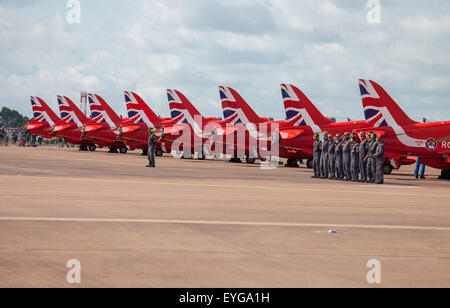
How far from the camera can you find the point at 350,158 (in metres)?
28.8

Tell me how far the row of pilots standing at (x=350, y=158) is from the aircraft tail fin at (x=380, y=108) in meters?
2.34

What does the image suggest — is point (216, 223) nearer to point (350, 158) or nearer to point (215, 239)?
point (215, 239)

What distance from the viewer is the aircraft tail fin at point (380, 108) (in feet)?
109

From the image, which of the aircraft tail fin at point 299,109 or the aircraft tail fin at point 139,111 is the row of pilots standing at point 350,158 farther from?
the aircraft tail fin at point 139,111

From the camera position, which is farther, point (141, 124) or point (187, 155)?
point (141, 124)

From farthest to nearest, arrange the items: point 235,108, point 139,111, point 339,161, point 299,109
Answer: point 139,111 → point 235,108 → point 299,109 → point 339,161

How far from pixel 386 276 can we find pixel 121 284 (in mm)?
2977

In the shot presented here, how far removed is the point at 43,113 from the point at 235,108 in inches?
1145

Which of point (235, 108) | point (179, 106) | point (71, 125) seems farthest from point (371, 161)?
point (71, 125)

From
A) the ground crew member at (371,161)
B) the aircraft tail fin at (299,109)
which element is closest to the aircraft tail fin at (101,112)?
the aircraft tail fin at (299,109)

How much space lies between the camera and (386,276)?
7.63 metres

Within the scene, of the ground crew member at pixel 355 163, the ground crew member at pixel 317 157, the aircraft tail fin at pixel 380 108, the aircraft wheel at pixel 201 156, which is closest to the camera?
the ground crew member at pixel 355 163

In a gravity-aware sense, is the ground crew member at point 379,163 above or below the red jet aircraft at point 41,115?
below

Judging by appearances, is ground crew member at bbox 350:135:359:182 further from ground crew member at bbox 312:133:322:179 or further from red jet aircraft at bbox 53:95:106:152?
red jet aircraft at bbox 53:95:106:152
